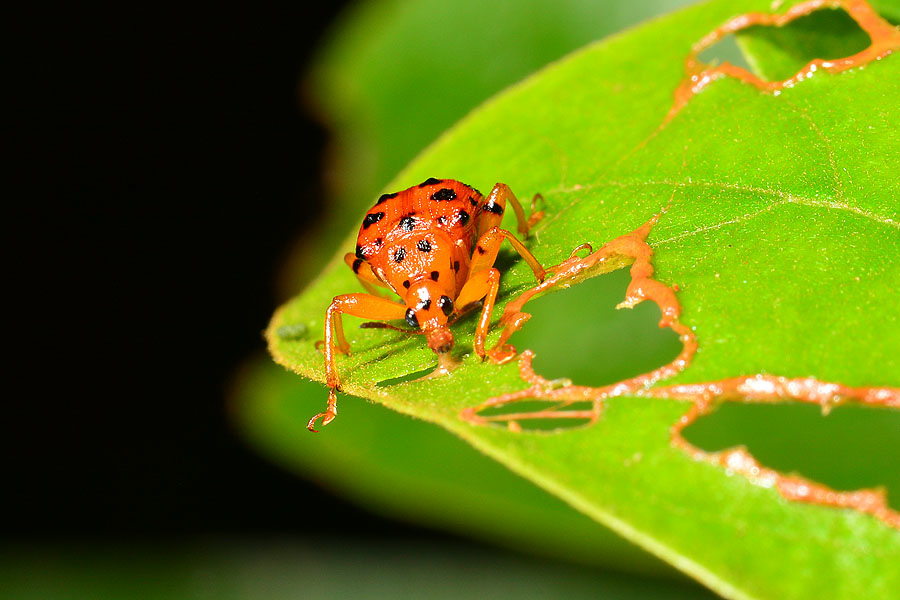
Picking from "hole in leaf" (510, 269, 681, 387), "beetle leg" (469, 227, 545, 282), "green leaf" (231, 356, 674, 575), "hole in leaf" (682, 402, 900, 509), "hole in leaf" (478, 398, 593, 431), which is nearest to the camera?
"hole in leaf" (478, 398, 593, 431)

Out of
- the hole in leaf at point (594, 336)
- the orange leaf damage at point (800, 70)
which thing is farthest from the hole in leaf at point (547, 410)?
the hole in leaf at point (594, 336)

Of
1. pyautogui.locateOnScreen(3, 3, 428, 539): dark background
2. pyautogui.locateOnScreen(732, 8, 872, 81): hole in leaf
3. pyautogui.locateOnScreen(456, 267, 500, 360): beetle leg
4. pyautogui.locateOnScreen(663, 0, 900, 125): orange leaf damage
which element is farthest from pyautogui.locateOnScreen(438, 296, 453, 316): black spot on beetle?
pyautogui.locateOnScreen(3, 3, 428, 539): dark background

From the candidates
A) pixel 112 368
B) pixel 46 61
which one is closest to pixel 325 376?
pixel 112 368

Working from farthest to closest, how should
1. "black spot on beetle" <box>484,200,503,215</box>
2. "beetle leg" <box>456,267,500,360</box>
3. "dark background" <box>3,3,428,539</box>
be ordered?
"dark background" <box>3,3,428,539</box> → "black spot on beetle" <box>484,200,503,215</box> → "beetle leg" <box>456,267,500,360</box>

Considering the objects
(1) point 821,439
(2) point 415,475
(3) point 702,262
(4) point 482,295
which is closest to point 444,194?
(4) point 482,295

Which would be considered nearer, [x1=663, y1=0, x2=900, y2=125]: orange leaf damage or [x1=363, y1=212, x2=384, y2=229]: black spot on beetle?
[x1=663, y1=0, x2=900, y2=125]: orange leaf damage

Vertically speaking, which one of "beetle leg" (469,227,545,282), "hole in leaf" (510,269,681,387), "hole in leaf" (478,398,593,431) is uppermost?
"beetle leg" (469,227,545,282)

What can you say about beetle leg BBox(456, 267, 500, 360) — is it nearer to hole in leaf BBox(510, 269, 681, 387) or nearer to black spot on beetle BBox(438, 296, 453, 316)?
black spot on beetle BBox(438, 296, 453, 316)

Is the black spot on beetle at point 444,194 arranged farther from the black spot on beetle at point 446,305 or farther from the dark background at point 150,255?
the dark background at point 150,255
